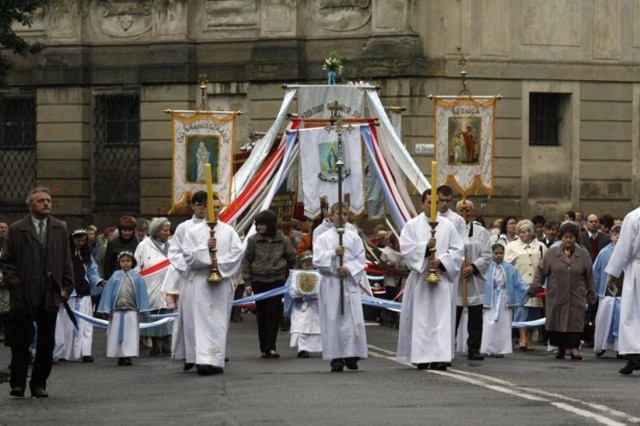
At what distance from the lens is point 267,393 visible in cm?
1862

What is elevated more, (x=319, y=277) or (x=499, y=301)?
(x=319, y=277)

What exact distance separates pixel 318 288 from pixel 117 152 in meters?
20.7

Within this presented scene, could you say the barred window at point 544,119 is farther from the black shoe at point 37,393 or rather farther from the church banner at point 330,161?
the black shoe at point 37,393

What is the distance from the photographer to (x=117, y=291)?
81.9 feet

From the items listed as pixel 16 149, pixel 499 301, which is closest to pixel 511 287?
pixel 499 301

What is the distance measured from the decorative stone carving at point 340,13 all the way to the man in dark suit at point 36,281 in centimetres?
2352

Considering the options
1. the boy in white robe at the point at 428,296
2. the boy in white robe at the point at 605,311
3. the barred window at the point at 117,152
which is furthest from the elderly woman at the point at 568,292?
the barred window at the point at 117,152

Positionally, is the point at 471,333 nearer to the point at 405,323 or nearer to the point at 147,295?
the point at 405,323

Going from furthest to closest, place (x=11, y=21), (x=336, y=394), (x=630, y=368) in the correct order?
(x=11, y=21)
(x=630, y=368)
(x=336, y=394)

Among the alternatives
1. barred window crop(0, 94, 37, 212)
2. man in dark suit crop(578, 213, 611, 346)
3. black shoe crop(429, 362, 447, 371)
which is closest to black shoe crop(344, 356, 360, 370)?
black shoe crop(429, 362, 447, 371)

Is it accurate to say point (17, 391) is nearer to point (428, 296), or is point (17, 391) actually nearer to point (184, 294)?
point (184, 294)

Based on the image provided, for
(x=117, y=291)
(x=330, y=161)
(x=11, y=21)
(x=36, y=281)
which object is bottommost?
(x=117, y=291)

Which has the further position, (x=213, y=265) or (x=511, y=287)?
(x=511, y=287)

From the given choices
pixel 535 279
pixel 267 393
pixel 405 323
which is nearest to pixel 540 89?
pixel 535 279
